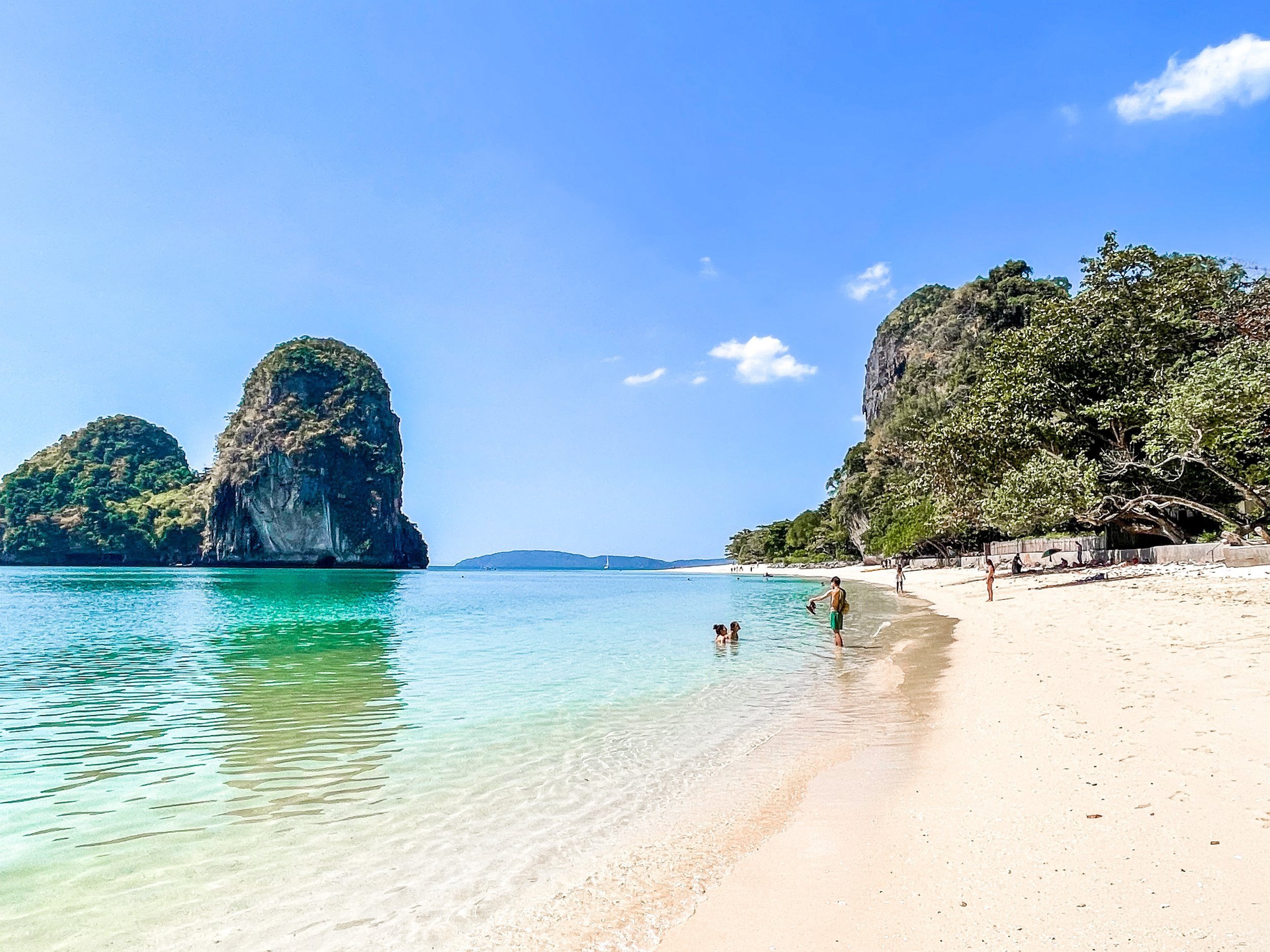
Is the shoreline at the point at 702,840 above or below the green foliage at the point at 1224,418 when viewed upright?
below

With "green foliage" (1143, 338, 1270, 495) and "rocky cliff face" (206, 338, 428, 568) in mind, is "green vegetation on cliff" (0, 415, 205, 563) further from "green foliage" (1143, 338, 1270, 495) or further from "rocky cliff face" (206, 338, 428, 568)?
"green foliage" (1143, 338, 1270, 495)

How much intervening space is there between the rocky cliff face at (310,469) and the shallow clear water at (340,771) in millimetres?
130735

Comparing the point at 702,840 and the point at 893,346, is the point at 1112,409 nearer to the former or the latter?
the point at 702,840

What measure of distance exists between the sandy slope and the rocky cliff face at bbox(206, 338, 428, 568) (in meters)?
149

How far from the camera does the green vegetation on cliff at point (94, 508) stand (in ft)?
466

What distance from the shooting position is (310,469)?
140375 millimetres

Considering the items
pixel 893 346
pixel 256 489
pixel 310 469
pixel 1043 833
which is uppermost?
pixel 893 346

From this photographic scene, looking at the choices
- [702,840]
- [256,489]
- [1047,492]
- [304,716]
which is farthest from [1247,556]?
[256,489]

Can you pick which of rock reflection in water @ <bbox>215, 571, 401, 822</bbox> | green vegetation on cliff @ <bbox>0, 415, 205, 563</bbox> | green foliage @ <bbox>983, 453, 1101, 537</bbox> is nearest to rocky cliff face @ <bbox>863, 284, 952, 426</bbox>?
green foliage @ <bbox>983, 453, 1101, 537</bbox>

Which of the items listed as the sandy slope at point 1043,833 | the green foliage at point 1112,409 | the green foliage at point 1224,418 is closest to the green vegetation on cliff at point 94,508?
the green foliage at point 1112,409

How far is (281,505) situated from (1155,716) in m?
152

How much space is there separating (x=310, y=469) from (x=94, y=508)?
4840 cm

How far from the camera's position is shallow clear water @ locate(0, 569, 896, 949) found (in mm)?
4375

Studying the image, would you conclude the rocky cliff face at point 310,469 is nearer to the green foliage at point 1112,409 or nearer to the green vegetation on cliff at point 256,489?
the green vegetation on cliff at point 256,489
